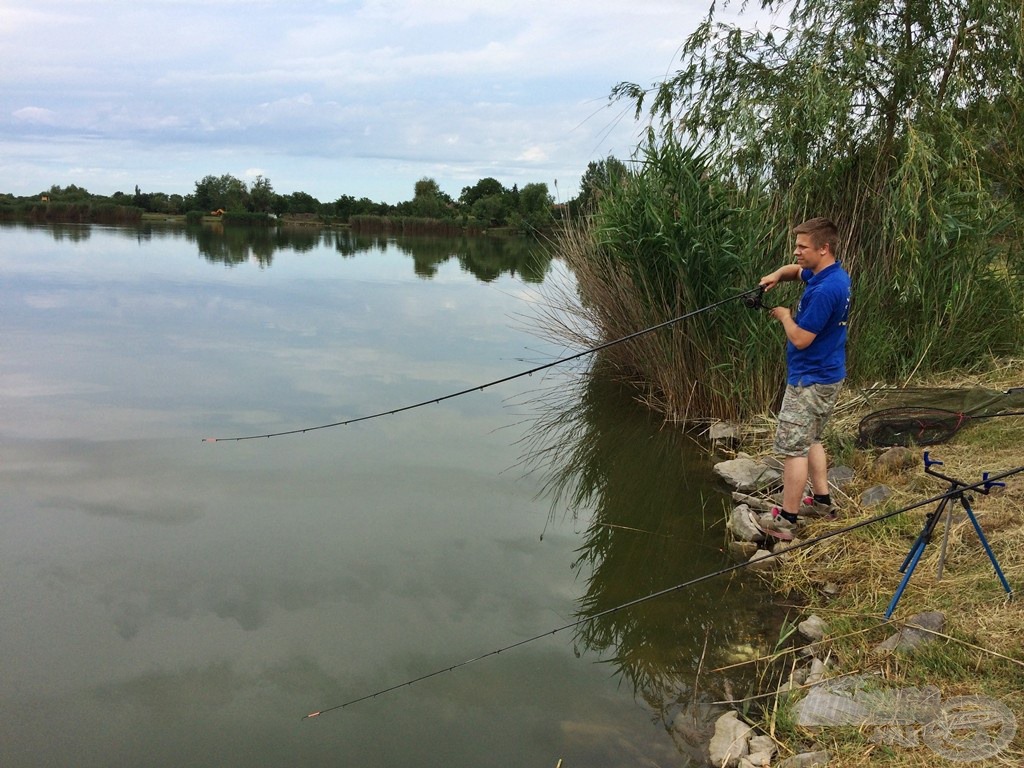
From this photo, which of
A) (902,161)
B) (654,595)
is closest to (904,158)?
(902,161)

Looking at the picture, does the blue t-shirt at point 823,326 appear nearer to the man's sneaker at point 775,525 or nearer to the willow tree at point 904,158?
the man's sneaker at point 775,525

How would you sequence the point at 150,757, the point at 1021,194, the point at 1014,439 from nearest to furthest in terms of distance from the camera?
the point at 150,757
the point at 1014,439
the point at 1021,194

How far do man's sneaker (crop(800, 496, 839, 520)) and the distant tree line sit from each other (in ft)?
116

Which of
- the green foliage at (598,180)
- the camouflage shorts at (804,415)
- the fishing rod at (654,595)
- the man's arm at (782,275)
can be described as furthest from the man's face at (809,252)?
the green foliage at (598,180)

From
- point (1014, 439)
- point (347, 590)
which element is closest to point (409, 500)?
point (347, 590)

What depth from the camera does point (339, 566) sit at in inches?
175

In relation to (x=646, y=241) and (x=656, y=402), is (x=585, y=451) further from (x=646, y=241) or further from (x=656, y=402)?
(x=646, y=241)

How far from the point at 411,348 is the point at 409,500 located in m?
5.95

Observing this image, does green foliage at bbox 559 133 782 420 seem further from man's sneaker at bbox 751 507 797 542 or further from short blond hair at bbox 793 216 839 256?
short blond hair at bbox 793 216 839 256

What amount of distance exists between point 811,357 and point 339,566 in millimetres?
2867

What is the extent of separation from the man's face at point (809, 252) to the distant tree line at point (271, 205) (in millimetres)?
35395

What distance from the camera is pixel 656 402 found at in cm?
800

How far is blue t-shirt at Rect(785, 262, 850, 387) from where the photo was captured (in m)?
4.09

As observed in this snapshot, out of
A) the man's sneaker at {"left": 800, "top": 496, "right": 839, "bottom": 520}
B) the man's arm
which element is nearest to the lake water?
the man's sneaker at {"left": 800, "top": 496, "right": 839, "bottom": 520}
